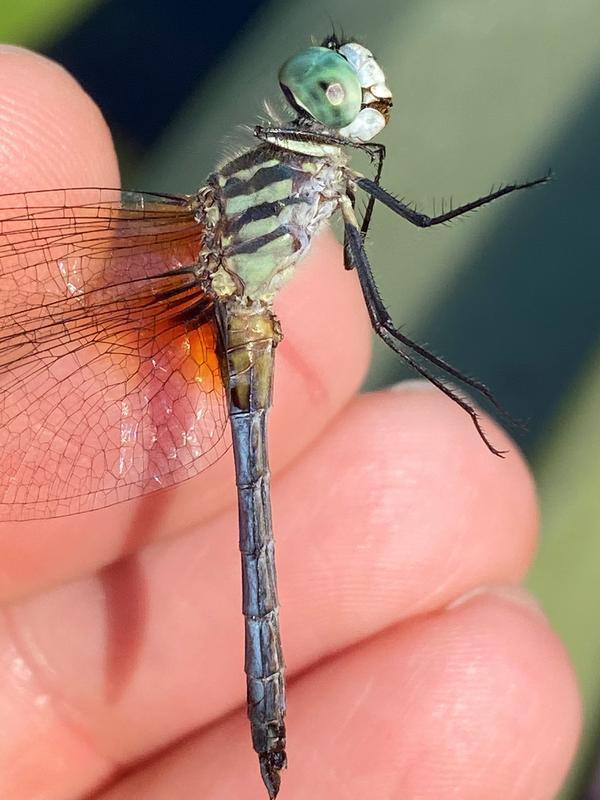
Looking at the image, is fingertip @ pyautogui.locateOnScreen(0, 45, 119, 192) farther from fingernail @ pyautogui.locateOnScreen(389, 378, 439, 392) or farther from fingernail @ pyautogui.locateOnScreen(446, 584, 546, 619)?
fingernail @ pyautogui.locateOnScreen(446, 584, 546, 619)

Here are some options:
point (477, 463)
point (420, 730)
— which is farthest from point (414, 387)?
point (420, 730)

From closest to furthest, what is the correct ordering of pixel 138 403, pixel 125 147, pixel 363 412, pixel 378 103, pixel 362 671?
1. pixel 378 103
2. pixel 138 403
3. pixel 362 671
4. pixel 363 412
5. pixel 125 147

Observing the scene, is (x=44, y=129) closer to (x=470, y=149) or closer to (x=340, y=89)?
(x=340, y=89)

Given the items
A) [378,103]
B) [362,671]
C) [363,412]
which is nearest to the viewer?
[378,103]

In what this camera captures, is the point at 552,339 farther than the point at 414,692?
Yes

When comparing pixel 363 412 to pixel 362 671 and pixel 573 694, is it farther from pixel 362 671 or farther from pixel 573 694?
pixel 573 694

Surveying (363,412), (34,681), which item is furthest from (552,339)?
(34,681)

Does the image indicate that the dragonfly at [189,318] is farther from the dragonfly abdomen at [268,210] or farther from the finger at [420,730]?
the finger at [420,730]
